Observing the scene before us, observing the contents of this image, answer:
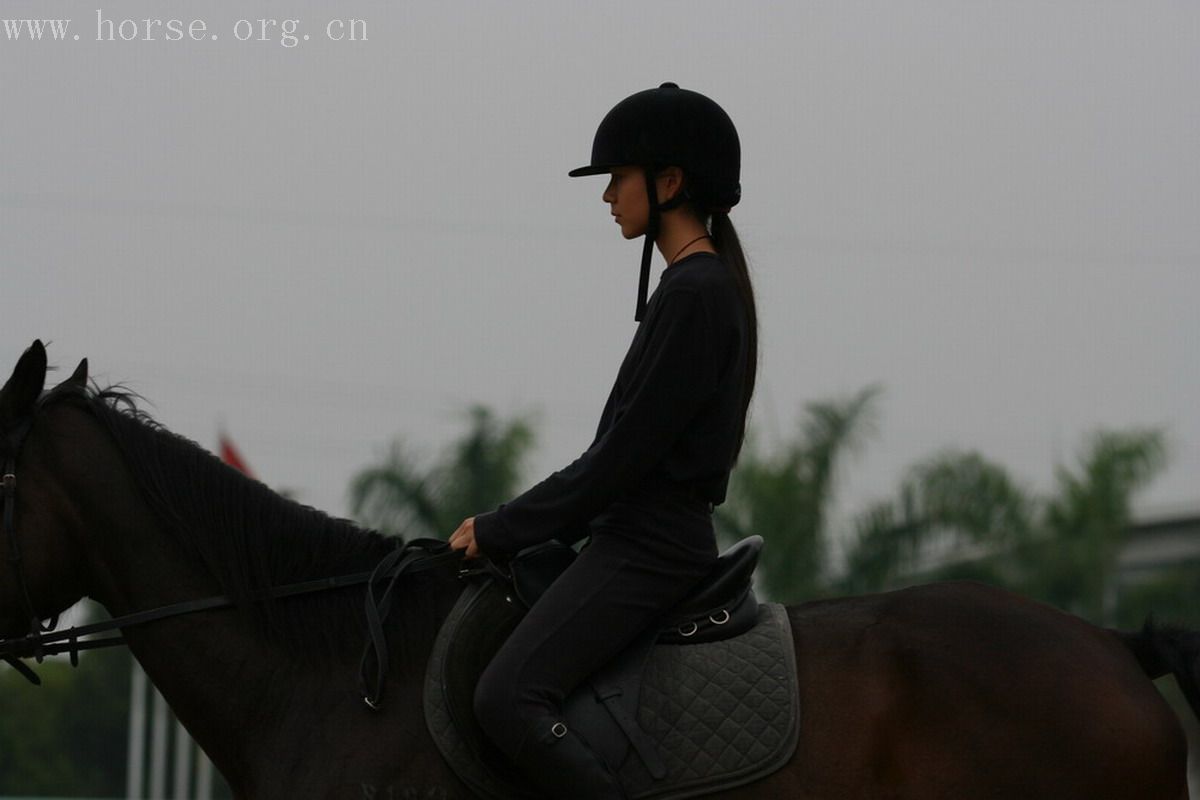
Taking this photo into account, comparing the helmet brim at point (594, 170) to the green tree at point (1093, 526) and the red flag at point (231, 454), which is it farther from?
the green tree at point (1093, 526)

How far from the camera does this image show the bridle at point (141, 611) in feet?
17.4

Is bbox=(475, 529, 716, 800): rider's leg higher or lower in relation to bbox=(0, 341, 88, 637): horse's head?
lower

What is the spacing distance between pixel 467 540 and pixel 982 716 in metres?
1.69

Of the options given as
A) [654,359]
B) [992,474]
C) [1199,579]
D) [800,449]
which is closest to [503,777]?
[654,359]

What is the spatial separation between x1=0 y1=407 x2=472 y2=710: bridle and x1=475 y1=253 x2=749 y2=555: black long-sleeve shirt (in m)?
0.32

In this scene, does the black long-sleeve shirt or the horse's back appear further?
the black long-sleeve shirt

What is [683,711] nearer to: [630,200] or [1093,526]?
[630,200]

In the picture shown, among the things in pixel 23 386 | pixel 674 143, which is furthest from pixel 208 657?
pixel 674 143

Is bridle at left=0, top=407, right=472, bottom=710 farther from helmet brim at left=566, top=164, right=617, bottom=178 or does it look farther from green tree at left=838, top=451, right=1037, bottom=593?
green tree at left=838, top=451, right=1037, bottom=593

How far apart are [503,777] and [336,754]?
523 mm

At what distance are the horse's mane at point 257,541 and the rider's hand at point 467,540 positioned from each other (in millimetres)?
232

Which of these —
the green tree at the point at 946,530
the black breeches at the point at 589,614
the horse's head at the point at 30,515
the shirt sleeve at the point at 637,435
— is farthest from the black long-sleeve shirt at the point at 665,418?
the green tree at the point at 946,530

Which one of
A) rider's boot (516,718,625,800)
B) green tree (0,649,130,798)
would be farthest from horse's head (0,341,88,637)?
green tree (0,649,130,798)

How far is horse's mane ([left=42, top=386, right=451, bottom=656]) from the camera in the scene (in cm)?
539
